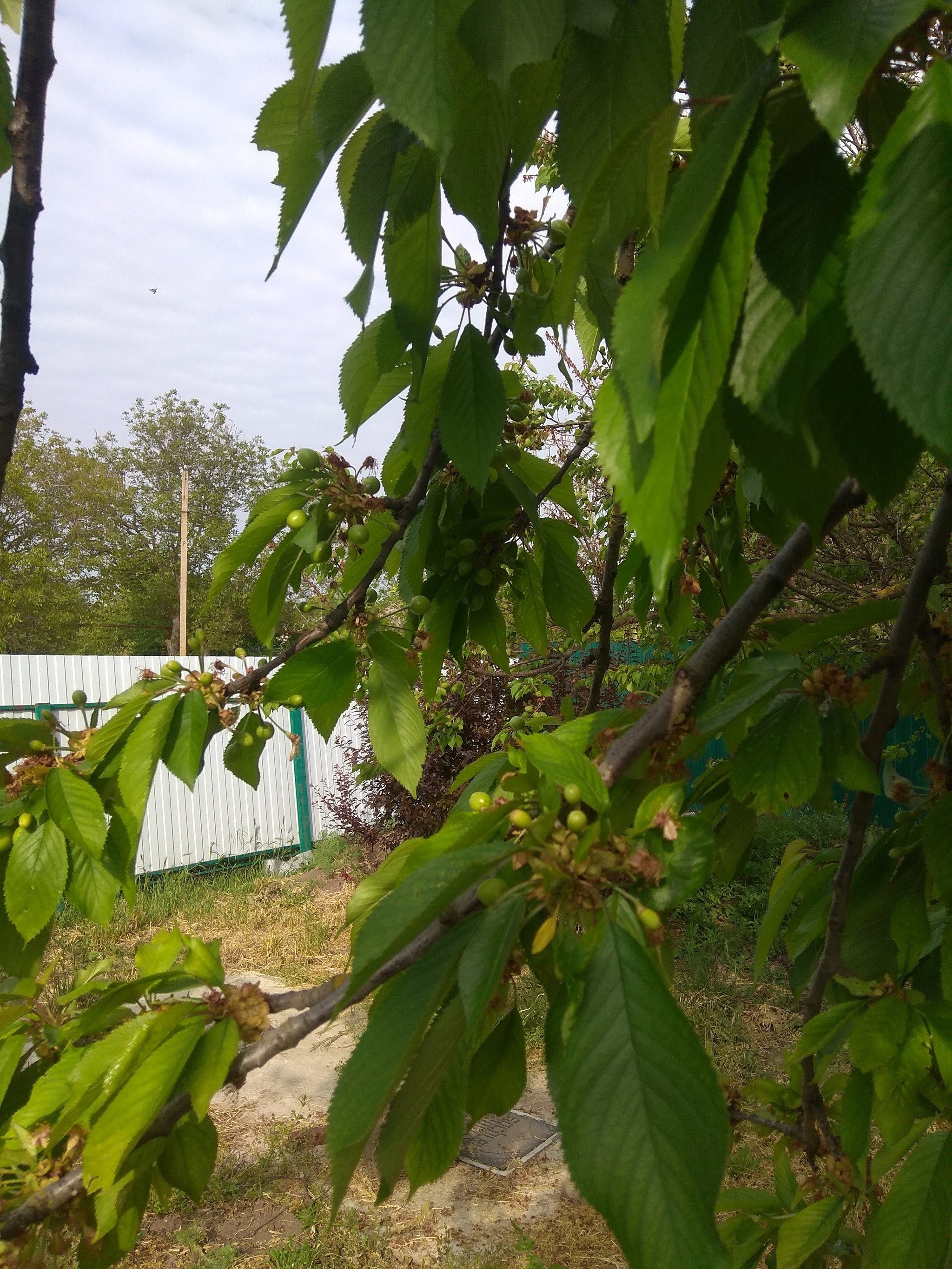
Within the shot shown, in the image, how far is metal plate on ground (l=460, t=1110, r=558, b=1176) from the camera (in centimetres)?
354

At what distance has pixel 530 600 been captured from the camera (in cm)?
162

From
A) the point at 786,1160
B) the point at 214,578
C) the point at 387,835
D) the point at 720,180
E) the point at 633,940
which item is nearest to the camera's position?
the point at 720,180

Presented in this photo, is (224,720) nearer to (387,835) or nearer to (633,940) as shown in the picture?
(633,940)

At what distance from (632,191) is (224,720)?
0.96 meters

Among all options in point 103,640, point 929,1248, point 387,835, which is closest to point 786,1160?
point 929,1248

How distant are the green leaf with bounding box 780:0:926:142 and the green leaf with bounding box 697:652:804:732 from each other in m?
0.54

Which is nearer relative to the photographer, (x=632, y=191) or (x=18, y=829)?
(x=632, y=191)

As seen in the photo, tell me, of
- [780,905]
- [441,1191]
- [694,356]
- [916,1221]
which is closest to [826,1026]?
[916,1221]

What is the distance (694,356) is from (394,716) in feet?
3.02

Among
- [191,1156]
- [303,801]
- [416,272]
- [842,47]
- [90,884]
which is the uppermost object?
[416,272]

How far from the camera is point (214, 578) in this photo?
124cm

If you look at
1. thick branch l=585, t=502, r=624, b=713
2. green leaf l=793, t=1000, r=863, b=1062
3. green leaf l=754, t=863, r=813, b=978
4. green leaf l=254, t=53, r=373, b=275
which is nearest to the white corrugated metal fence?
thick branch l=585, t=502, r=624, b=713

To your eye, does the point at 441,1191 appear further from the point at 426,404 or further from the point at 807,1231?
the point at 426,404

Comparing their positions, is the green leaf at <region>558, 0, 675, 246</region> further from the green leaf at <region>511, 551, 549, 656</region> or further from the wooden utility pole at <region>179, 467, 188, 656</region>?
the wooden utility pole at <region>179, 467, 188, 656</region>
